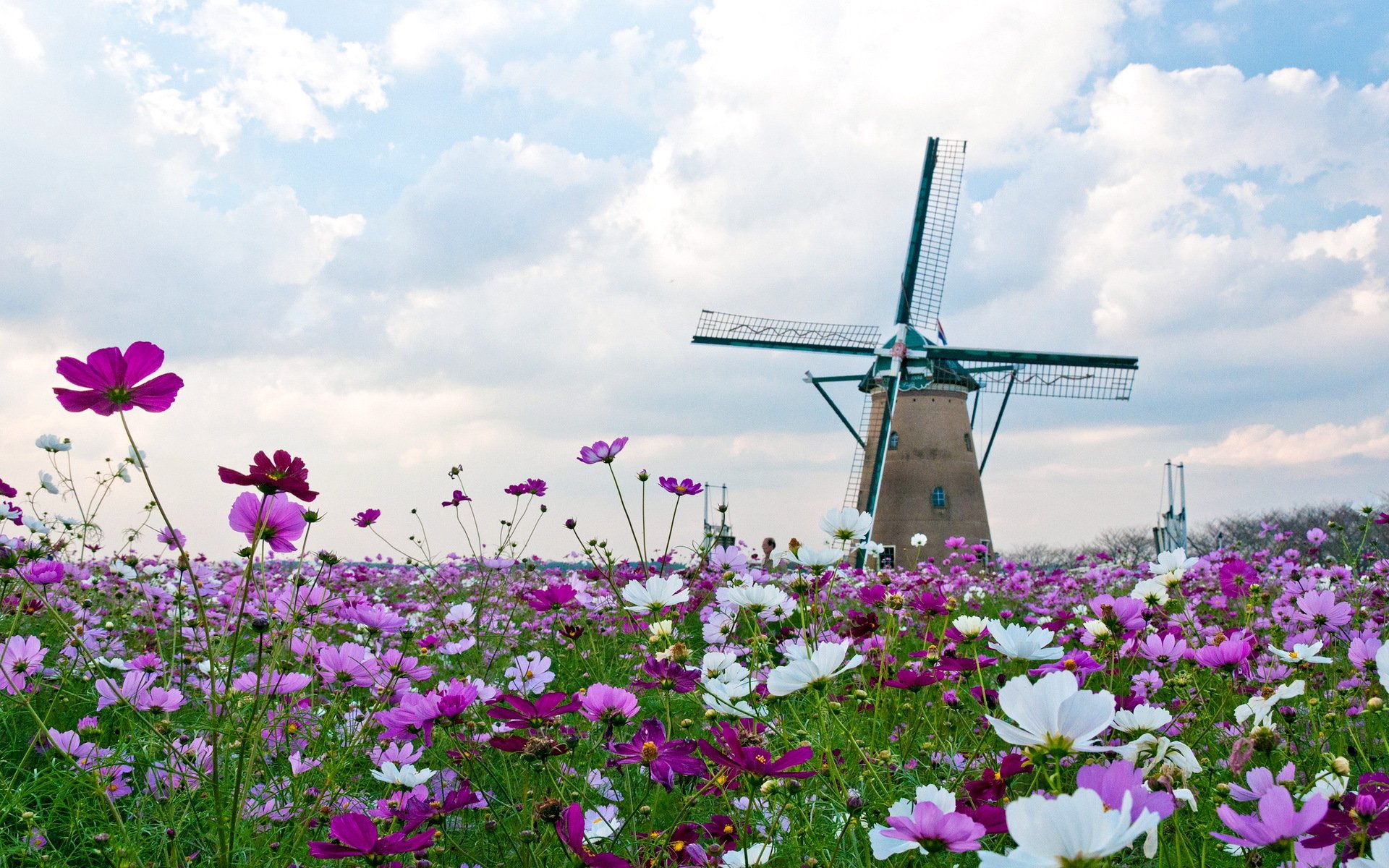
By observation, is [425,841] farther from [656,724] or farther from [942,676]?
[942,676]

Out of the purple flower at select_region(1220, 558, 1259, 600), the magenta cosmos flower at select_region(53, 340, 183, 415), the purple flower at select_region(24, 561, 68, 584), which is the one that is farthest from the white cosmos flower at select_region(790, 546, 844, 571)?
the purple flower at select_region(24, 561, 68, 584)

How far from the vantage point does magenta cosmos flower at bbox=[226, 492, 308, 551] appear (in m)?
1.50

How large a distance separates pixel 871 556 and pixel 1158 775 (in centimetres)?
1481

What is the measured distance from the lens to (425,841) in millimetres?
1274

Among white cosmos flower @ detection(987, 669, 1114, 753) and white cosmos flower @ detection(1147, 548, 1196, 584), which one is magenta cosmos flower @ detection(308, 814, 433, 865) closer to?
white cosmos flower @ detection(987, 669, 1114, 753)

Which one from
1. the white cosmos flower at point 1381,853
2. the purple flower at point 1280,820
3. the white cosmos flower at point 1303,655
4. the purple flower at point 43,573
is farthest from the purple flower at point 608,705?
the purple flower at point 43,573

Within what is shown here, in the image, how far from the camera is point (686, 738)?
84.8 inches

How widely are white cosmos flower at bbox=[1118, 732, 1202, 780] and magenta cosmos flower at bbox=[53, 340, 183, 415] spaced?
1430mm

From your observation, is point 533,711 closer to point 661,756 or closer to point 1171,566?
point 661,756

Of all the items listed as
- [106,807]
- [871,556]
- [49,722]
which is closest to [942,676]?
[106,807]

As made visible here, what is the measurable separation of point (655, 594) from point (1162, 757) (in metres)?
0.95

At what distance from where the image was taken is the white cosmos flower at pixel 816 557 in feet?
6.93

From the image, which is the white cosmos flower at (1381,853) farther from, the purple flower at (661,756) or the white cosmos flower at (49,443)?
the white cosmos flower at (49,443)

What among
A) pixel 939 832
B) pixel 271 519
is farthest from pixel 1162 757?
pixel 271 519
